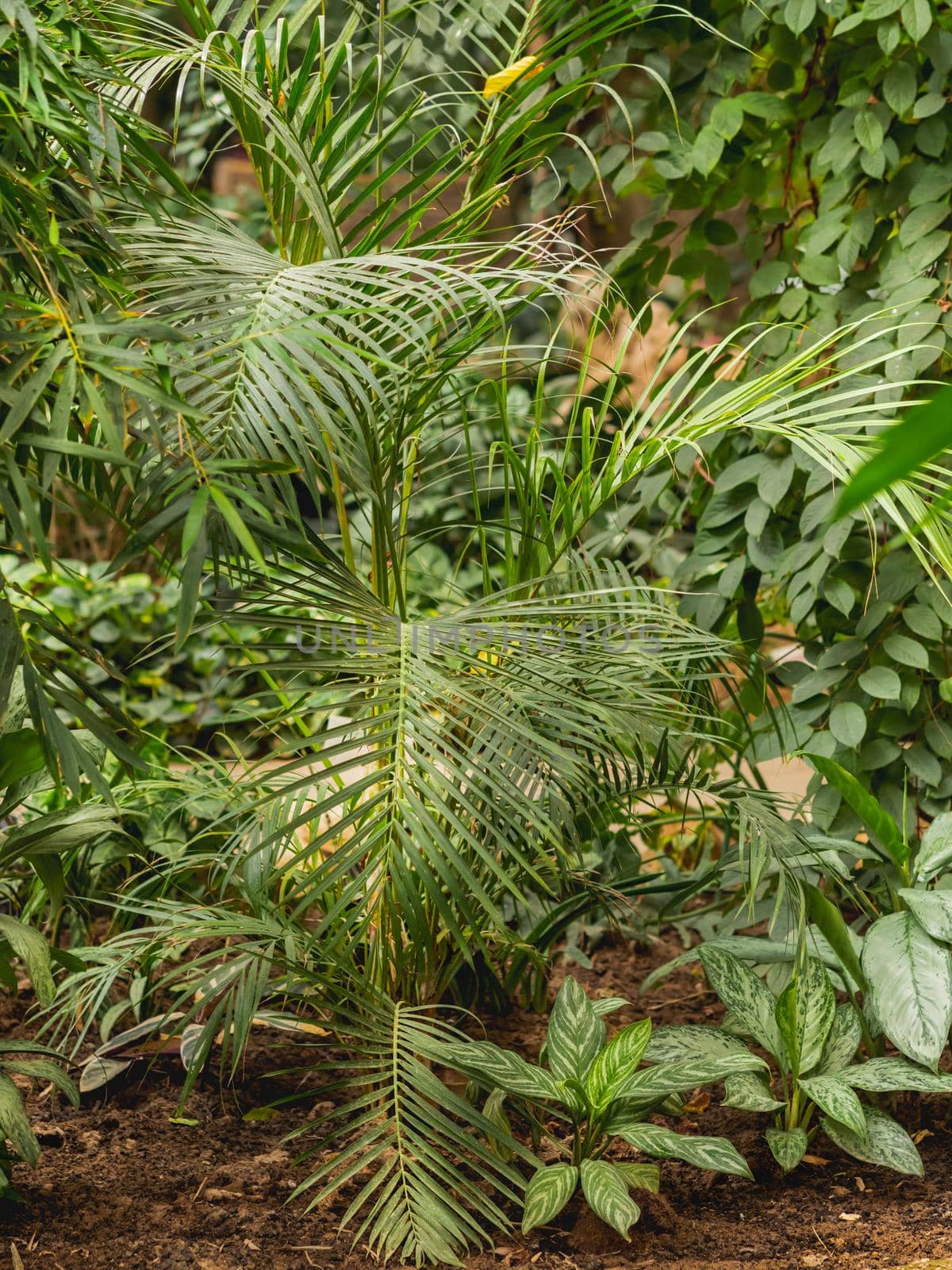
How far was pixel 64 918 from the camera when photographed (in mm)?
2361

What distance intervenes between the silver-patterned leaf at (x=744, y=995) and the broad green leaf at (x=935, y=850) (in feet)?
1.01

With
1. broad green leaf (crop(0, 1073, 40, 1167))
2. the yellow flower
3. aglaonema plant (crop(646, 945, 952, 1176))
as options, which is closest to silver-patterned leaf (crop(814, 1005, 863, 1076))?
aglaonema plant (crop(646, 945, 952, 1176))

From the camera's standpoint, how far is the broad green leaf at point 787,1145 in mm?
1536

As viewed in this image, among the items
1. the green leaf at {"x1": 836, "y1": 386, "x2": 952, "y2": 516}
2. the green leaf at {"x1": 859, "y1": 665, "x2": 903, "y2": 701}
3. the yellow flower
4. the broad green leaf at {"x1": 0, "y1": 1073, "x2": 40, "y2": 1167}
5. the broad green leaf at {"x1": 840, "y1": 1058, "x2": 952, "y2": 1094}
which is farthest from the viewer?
the green leaf at {"x1": 859, "y1": 665, "x2": 903, "y2": 701}

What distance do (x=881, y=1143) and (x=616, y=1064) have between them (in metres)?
0.39

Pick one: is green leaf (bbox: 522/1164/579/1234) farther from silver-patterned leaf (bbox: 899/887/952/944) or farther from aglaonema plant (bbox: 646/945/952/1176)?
silver-patterned leaf (bbox: 899/887/952/944)

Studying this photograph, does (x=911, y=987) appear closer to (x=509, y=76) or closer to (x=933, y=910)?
(x=933, y=910)

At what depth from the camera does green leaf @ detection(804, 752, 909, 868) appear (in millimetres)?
1744

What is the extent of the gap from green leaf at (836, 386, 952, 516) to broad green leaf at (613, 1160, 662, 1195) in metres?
1.34

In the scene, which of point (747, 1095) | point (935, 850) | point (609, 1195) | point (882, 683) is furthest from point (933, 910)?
point (609, 1195)

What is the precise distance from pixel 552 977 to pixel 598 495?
3.41 ft

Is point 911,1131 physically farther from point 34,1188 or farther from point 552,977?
point 34,1188

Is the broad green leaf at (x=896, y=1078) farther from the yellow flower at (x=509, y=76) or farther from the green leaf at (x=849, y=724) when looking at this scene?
the yellow flower at (x=509, y=76)

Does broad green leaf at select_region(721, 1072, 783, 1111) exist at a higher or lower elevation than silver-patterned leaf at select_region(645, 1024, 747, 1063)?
lower
